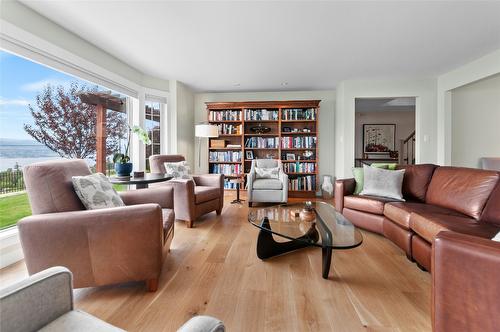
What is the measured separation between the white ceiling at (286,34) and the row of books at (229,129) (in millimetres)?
1265

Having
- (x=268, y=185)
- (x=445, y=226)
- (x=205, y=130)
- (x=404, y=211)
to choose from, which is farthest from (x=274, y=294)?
(x=205, y=130)

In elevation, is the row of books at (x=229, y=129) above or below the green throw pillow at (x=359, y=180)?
above

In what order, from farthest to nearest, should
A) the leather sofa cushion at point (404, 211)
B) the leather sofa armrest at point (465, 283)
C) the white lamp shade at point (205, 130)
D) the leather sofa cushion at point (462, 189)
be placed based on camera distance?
the white lamp shade at point (205, 130), the leather sofa cushion at point (404, 211), the leather sofa cushion at point (462, 189), the leather sofa armrest at point (465, 283)

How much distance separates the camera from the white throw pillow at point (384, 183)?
269cm

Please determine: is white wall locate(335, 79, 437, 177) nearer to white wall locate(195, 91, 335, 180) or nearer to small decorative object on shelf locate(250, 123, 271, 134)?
white wall locate(195, 91, 335, 180)

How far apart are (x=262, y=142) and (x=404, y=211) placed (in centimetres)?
321

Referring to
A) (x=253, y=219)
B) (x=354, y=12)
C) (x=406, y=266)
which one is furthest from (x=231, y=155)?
(x=406, y=266)

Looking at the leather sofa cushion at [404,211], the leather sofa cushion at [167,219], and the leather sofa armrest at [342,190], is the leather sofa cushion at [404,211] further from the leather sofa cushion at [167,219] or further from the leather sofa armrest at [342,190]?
the leather sofa cushion at [167,219]

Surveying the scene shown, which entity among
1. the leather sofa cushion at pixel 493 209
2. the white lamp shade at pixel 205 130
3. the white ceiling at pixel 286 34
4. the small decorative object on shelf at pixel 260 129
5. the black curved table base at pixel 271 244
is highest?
the white ceiling at pixel 286 34

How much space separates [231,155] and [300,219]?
3.08 m

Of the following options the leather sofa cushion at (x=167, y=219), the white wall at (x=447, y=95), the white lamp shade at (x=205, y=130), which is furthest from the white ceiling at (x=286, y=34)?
the leather sofa cushion at (x=167, y=219)

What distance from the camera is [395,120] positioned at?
7.12 meters

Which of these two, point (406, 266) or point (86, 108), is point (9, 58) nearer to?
point (86, 108)

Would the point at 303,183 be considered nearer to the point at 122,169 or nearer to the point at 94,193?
the point at 122,169
